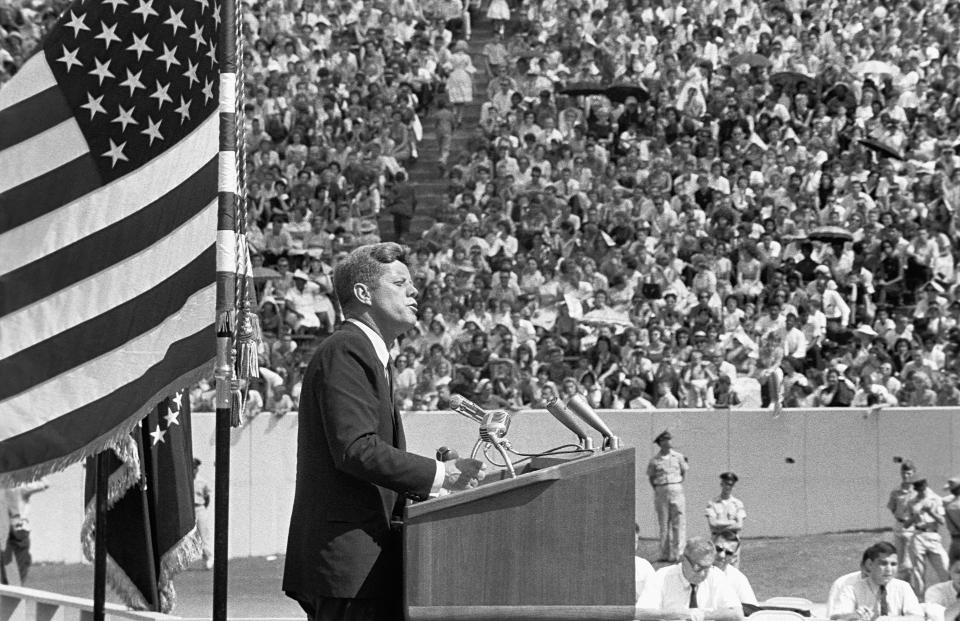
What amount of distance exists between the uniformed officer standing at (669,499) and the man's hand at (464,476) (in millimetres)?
12767

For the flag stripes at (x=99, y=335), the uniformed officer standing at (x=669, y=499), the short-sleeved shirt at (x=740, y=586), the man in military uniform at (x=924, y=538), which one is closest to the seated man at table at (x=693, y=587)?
the short-sleeved shirt at (x=740, y=586)

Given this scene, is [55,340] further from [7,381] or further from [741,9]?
[741,9]

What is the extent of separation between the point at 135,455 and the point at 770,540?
12126mm

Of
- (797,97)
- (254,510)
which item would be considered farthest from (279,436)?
(797,97)

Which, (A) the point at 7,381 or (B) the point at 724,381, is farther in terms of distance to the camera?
(B) the point at 724,381

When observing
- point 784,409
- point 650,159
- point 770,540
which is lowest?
point 770,540

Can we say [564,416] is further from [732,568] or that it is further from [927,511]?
[927,511]

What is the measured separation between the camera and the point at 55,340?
6832 mm

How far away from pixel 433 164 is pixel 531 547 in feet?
66.2

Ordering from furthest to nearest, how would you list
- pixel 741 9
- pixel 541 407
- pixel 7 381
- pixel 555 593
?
pixel 741 9
pixel 541 407
pixel 7 381
pixel 555 593

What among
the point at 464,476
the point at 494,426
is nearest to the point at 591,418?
the point at 494,426

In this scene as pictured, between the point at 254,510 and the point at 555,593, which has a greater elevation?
the point at 555,593

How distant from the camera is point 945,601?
1152 cm

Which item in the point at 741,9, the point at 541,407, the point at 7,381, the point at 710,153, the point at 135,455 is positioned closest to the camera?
the point at 7,381
